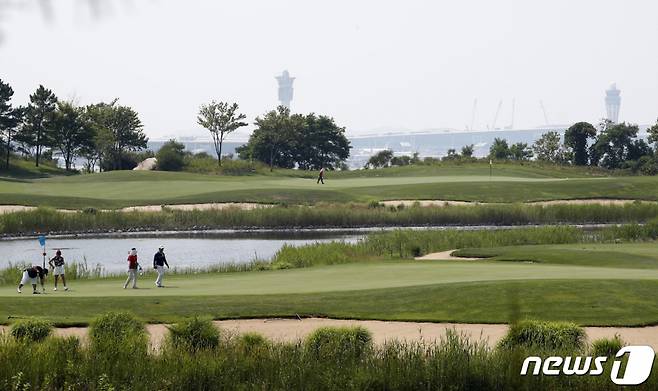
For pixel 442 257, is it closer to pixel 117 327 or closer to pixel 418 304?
pixel 418 304

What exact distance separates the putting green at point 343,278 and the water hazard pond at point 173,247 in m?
9.78

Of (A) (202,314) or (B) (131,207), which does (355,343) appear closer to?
(A) (202,314)

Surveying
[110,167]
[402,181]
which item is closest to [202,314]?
[402,181]

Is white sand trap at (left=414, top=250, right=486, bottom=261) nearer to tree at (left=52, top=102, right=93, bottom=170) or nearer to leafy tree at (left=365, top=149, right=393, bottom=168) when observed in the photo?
tree at (left=52, top=102, right=93, bottom=170)

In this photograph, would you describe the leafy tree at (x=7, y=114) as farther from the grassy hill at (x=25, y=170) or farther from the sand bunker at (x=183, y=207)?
the sand bunker at (x=183, y=207)

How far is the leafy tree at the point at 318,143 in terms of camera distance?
17412 cm

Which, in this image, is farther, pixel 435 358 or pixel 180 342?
pixel 180 342

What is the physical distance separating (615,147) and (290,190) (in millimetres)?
75539

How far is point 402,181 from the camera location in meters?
115

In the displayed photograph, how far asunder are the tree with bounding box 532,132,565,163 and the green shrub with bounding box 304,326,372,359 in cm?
15028

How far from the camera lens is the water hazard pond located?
5850cm

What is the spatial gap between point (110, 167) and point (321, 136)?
121 feet

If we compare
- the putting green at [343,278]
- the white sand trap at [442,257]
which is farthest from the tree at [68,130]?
the putting green at [343,278]

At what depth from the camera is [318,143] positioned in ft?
577
